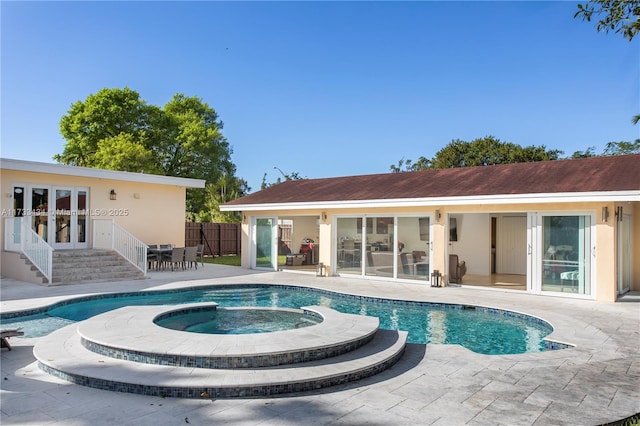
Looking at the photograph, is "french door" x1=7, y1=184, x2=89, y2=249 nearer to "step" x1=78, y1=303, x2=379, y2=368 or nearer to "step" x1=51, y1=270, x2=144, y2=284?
"step" x1=51, y1=270, x2=144, y2=284

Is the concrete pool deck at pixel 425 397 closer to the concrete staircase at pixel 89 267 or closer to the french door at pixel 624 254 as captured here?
the french door at pixel 624 254

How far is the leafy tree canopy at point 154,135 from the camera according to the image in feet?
102

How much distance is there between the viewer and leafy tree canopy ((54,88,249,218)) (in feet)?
102

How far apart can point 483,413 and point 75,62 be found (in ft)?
63.5

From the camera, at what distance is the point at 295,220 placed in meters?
17.8

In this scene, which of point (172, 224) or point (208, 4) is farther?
point (172, 224)

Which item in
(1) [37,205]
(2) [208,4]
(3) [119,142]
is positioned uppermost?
(2) [208,4]

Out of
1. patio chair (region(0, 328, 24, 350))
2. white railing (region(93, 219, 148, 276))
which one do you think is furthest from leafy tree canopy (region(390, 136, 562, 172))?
patio chair (region(0, 328, 24, 350))

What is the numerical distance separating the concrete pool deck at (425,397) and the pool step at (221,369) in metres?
0.14

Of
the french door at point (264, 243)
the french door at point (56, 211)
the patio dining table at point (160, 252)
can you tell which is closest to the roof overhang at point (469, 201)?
the french door at point (264, 243)

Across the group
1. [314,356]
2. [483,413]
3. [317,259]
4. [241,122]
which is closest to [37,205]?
[317,259]

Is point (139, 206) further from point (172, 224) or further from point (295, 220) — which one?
point (295, 220)

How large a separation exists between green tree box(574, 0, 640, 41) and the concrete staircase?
14502 mm

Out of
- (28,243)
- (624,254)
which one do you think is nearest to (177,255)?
(28,243)
